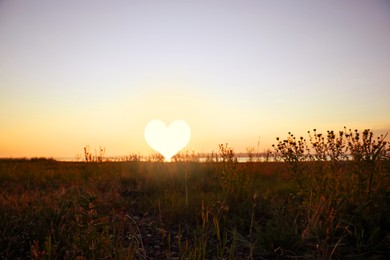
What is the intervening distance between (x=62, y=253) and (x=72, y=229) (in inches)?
13.2

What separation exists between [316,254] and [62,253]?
8.33 ft

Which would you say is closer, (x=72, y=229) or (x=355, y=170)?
(x=72, y=229)

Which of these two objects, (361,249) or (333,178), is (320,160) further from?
(361,249)

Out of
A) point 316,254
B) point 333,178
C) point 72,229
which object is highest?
point 333,178

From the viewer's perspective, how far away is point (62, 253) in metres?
3.00

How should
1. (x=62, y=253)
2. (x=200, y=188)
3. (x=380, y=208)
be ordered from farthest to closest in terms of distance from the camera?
(x=200, y=188)
(x=380, y=208)
(x=62, y=253)

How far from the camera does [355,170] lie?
388 centimetres

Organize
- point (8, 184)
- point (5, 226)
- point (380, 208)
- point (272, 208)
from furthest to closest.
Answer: point (8, 184), point (272, 208), point (380, 208), point (5, 226)

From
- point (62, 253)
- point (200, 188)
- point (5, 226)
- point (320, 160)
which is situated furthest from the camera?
point (200, 188)

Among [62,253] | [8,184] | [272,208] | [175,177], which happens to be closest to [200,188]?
[175,177]

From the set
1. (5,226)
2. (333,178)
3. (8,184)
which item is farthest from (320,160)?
(8,184)

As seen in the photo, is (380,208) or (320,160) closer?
→ (380,208)

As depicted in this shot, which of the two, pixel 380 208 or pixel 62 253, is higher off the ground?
pixel 380 208

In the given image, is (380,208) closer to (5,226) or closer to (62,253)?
(62,253)
